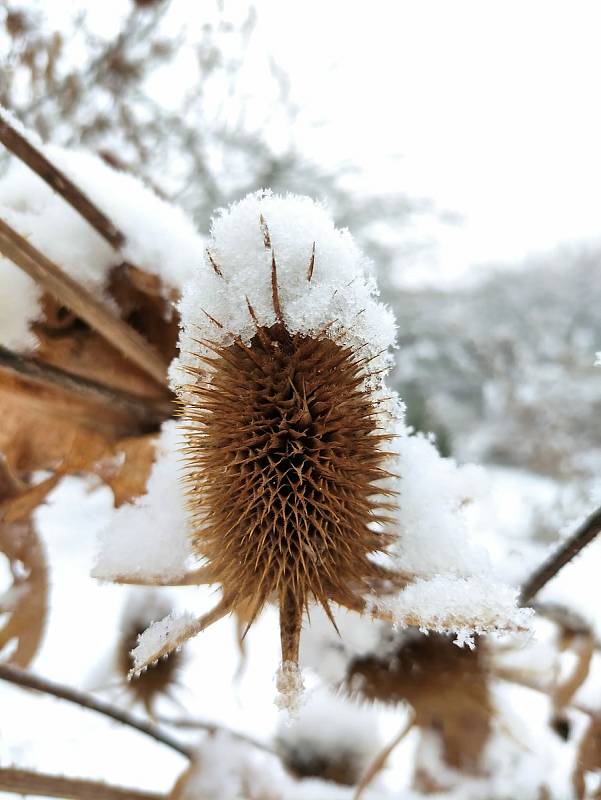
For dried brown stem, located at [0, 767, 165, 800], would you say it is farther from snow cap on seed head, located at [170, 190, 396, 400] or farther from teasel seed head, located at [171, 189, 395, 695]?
snow cap on seed head, located at [170, 190, 396, 400]

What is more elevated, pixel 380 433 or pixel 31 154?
pixel 31 154

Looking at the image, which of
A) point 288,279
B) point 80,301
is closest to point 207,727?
point 80,301

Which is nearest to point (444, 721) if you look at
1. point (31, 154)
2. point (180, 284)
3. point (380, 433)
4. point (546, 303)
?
point (380, 433)

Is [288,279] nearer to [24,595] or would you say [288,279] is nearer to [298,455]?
[298,455]

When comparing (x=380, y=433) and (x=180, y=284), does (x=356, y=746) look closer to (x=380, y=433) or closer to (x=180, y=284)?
(x=380, y=433)

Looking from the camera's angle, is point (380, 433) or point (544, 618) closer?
point (380, 433)

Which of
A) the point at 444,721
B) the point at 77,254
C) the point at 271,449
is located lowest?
the point at 444,721

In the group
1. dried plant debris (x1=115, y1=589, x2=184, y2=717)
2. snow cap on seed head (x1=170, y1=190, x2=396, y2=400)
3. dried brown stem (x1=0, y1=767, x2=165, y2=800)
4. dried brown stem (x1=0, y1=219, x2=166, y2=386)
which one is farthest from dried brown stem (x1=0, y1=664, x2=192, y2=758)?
snow cap on seed head (x1=170, y1=190, x2=396, y2=400)
